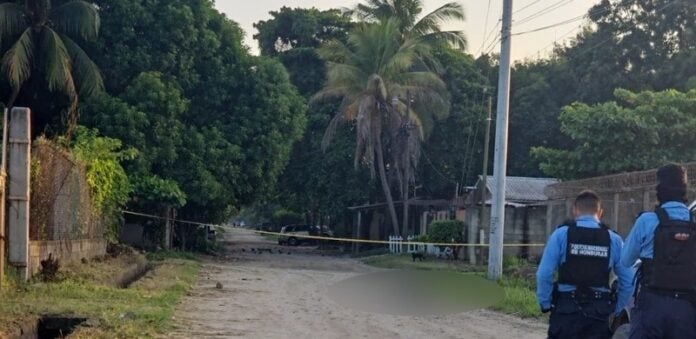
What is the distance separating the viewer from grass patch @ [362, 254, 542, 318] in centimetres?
1408

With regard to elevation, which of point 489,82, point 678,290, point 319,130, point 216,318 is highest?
point 489,82

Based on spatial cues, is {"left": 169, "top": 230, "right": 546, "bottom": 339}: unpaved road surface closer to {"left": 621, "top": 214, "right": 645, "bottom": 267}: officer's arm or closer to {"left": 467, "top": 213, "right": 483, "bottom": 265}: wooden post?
{"left": 621, "top": 214, "right": 645, "bottom": 267}: officer's arm

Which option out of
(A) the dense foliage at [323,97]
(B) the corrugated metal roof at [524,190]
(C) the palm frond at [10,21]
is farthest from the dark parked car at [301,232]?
(C) the palm frond at [10,21]

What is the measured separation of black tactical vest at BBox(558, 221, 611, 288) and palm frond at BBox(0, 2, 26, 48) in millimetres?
20172

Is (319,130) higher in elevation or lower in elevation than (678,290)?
higher

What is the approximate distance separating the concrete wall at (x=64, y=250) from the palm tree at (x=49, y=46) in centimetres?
453

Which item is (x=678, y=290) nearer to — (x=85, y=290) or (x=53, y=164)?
(x=85, y=290)

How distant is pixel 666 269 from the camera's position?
19.7 ft

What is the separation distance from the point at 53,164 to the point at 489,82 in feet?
98.5

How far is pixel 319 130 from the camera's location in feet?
133

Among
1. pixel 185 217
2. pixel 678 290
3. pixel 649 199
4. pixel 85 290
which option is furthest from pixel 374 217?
pixel 678 290

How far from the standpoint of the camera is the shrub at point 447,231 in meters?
30.2

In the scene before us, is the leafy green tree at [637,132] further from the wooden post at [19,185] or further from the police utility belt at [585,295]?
the police utility belt at [585,295]

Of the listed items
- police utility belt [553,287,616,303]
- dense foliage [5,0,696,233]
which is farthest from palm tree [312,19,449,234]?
police utility belt [553,287,616,303]
